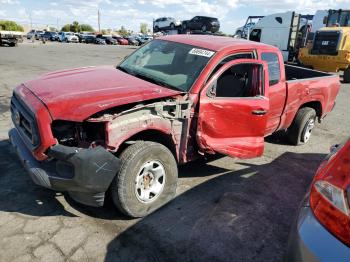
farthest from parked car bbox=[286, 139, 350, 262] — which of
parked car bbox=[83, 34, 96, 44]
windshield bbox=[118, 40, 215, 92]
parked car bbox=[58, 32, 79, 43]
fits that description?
parked car bbox=[58, 32, 79, 43]

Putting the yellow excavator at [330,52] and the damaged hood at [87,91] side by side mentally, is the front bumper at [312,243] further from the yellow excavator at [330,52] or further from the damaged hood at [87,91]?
the yellow excavator at [330,52]

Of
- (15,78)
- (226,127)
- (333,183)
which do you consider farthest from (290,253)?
(15,78)

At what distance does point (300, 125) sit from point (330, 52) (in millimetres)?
10798

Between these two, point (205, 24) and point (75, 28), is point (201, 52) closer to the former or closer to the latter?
point (205, 24)

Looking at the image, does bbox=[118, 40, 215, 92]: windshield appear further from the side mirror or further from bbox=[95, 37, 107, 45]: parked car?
bbox=[95, 37, 107, 45]: parked car

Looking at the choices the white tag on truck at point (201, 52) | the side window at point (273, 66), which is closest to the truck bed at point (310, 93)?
the side window at point (273, 66)

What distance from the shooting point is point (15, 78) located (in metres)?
11.4

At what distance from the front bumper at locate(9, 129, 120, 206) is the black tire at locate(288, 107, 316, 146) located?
12.9ft

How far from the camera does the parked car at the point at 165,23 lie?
1634 inches

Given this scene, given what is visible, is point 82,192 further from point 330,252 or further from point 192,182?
point 330,252

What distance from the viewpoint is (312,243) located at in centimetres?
178

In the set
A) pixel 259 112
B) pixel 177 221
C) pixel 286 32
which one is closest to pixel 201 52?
pixel 259 112

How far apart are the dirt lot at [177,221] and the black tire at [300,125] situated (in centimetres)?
114

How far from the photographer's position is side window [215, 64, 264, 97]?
444 centimetres
